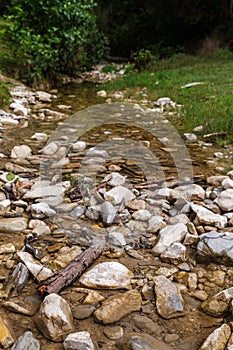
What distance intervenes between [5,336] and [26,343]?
10 centimetres

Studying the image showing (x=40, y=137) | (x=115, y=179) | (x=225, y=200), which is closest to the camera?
(x=225, y=200)

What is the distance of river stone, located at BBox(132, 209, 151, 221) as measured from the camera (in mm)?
2646

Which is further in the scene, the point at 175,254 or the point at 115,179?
the point at 115,179

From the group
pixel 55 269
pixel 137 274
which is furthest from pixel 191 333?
pixel 55 269

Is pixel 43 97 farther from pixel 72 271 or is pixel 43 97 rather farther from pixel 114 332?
pixel 114 332

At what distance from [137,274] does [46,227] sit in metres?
0.75

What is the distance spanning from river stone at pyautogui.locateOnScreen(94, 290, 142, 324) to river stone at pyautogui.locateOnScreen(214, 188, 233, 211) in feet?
3.70

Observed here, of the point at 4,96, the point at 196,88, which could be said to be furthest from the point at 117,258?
the point at 196,88

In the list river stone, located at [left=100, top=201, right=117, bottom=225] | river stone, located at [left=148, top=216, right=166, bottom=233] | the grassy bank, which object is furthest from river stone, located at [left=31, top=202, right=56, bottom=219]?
the grassy bank

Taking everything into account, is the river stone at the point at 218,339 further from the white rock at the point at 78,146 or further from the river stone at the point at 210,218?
the white rock at the point at 78,146

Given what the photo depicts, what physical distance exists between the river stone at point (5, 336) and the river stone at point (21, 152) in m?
2.39

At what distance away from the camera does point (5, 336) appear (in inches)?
61.6

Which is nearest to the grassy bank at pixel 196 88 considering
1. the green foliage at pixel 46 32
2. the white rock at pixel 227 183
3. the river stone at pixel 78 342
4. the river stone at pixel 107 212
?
the green foliage at pixel 46 32

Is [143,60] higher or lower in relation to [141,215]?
higher
